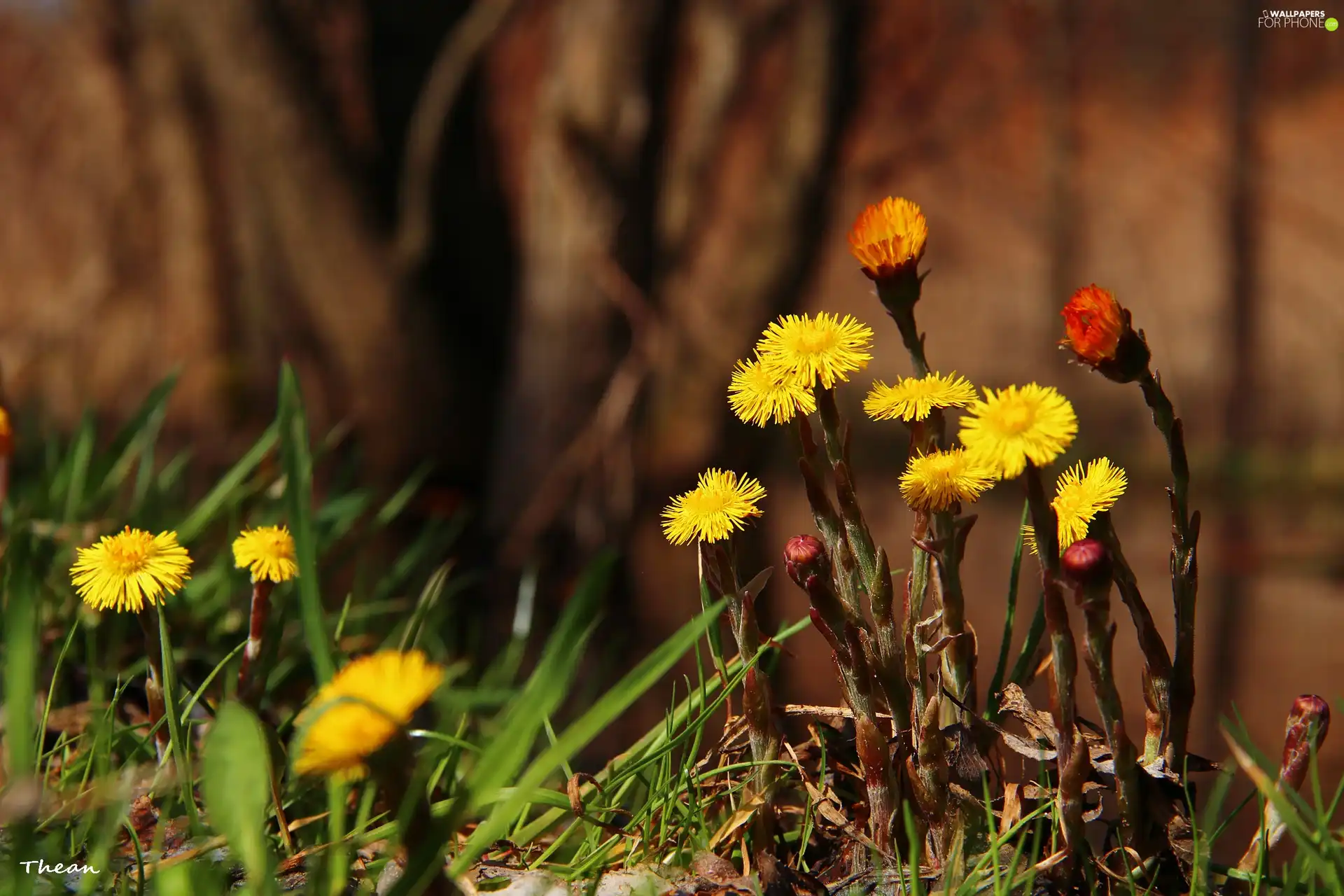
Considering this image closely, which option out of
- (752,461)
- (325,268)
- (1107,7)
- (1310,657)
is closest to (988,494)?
(1310,657)

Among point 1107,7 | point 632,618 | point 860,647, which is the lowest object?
point 632,618

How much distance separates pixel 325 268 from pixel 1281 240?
10492mm

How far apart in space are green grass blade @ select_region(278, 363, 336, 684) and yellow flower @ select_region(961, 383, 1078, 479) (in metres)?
0.49

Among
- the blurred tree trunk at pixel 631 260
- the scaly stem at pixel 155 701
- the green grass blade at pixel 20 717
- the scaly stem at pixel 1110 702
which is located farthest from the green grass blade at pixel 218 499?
the blurred tree trunk at pixel 631 260

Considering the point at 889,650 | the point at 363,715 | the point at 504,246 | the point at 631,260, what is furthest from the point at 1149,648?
the point at 504,246

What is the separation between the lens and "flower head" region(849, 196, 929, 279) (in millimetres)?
684

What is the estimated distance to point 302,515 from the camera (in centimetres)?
83

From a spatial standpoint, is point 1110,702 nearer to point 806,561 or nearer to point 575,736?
point 806,561

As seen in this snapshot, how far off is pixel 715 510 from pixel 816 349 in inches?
4.6

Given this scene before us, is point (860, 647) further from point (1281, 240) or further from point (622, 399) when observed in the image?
point (1281, 240)

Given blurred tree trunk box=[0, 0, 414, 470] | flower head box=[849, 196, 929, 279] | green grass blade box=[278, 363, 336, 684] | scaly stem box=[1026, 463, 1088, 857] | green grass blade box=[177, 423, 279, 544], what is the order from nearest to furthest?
1. scaly stem box=[1026, 463, 1088, 857]
2. flower head box=[849, 196, 929, 279]
3. green grass blade box=[278, 363, 336, 684]
4. green grass blade box=[177, 423, 279, 544]
5. blurred tree trunk box=[0, 0, 414, 470]

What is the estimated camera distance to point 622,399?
9.77ft

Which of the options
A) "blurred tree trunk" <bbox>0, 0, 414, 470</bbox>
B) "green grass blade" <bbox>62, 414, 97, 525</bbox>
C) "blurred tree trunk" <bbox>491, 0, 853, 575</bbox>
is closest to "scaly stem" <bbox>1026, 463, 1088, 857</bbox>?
"green grass blade" <bbox>62, 414, 97, 525</bbox>

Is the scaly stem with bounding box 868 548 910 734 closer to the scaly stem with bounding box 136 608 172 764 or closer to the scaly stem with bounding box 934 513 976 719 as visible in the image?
the scaly stem with bounding box 934 513 976 719
